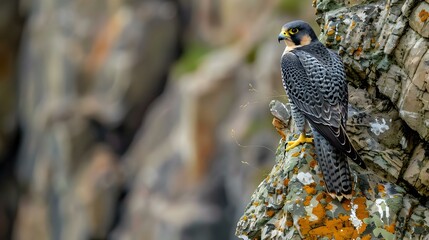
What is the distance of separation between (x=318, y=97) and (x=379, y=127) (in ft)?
2.48

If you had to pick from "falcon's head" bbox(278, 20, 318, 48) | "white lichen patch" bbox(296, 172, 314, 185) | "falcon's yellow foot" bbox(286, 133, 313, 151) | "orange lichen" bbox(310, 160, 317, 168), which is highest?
"falcon's head" bbox(278, 20, 318, 48)

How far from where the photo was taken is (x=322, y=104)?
8.90 meters

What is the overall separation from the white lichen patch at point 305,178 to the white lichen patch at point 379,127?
0.92m

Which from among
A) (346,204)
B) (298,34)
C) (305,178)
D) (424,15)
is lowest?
(346,204)

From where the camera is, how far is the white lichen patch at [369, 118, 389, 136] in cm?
886

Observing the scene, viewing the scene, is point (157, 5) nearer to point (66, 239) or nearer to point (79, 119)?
point (79, 119)

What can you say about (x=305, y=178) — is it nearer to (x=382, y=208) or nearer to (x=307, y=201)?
(x=307, y=201)

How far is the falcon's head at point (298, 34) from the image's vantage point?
9.73m

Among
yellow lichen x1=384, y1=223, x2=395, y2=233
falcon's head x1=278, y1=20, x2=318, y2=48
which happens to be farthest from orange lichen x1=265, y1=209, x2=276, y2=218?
falcon's head x1=278, y1=20, x2=318, y2=48

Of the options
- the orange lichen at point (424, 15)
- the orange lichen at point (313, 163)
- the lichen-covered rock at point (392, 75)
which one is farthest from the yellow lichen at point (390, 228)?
the orange lichen at point (424, 15)

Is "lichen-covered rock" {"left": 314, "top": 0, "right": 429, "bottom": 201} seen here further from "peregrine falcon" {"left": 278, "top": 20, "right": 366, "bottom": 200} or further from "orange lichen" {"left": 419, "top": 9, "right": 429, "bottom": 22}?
"peregrine falcon" {"left": 278, "top": 20, "right": 366, "bottom": 200}

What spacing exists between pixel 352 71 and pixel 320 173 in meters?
1.44

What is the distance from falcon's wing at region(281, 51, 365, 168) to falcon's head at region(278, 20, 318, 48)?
13.4 inches

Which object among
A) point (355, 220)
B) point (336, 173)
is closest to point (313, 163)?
point (336, 173)
